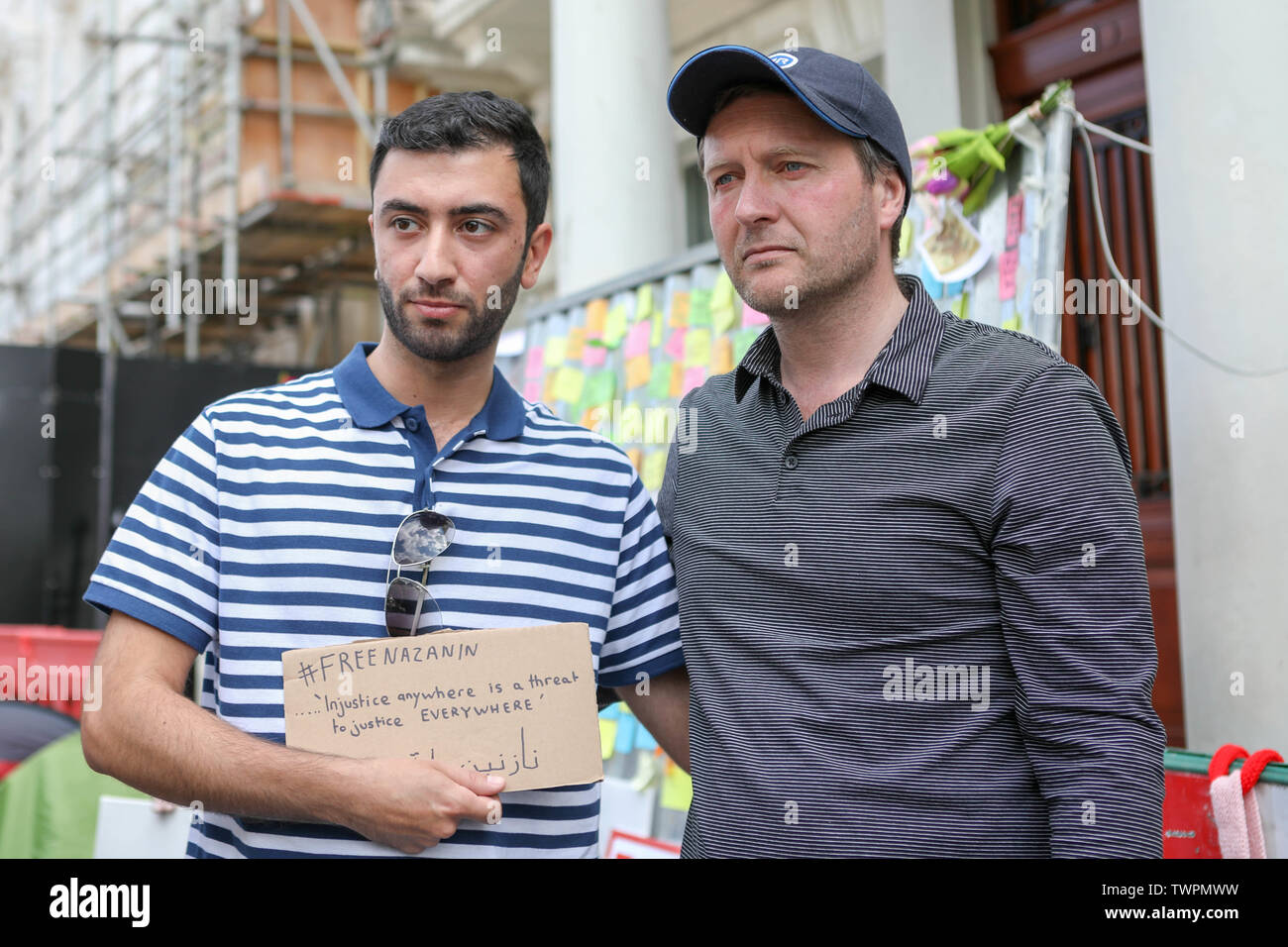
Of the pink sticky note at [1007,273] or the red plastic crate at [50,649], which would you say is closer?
the pink sticky note at [1007,273]

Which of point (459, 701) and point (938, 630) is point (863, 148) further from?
point (459, 701)

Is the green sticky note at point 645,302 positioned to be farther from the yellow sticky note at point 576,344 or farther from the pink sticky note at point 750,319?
the pink sticky note at point 750,319

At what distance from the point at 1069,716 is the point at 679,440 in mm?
924

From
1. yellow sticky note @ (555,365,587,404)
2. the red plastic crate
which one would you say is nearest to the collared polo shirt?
yellow sticky note @ (555,365,587,404)

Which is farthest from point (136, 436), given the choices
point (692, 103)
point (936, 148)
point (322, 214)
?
point (692, 103)

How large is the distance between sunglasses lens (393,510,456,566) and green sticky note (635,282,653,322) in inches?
109

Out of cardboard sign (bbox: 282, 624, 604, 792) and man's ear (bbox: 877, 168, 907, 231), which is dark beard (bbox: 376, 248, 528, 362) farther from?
man's ear (bbox: 877, 168, 907, 231)

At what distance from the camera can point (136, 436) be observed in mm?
8086

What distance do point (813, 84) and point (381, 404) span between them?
0.93 m

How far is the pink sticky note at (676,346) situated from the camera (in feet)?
14.3

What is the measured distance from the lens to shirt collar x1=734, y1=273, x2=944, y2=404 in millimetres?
1852

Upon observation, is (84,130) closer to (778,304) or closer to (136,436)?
(136,436)

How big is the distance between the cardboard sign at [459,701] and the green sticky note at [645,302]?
113 inches

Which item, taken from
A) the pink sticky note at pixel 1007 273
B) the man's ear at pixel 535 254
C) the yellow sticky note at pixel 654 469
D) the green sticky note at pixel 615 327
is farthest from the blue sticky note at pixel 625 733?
the man's ear at pixel 535 254
